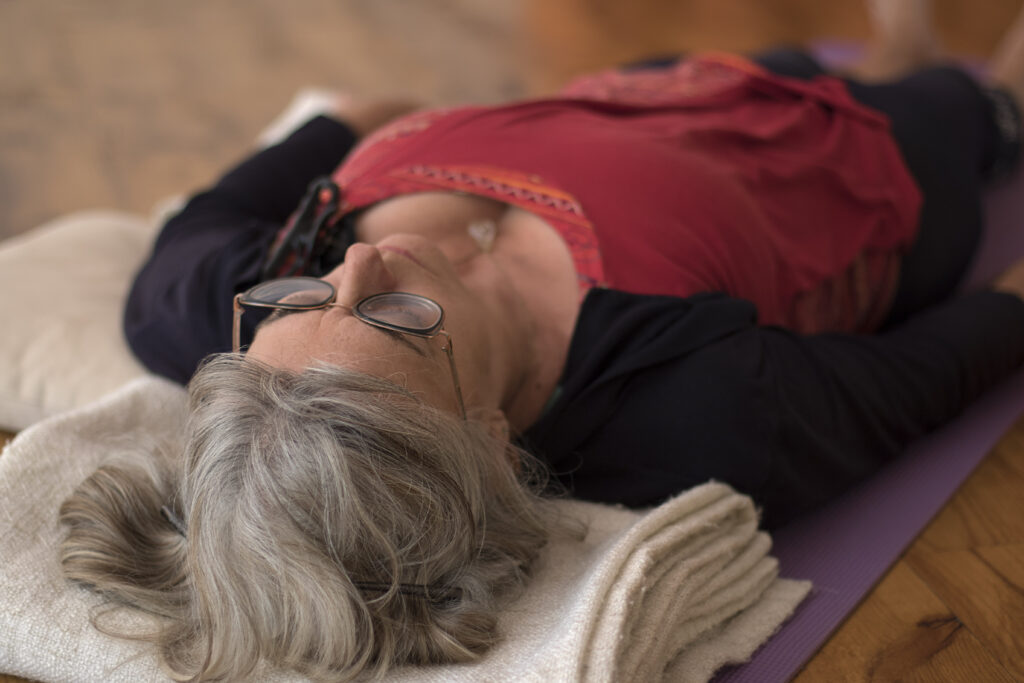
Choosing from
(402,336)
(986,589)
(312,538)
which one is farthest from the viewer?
(986,589)

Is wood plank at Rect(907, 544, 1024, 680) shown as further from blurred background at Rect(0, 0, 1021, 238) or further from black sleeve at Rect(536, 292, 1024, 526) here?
blurred background at Rect(0, 0, 1021, 238)

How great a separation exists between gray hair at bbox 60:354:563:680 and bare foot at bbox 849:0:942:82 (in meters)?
1.90

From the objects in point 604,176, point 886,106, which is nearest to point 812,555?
point 604,176

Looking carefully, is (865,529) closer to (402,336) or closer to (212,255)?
(402,336)

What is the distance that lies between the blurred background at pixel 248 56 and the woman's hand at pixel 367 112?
0.78 metres

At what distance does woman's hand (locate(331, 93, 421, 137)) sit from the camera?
192 centimetres

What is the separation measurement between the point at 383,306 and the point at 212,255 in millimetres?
505

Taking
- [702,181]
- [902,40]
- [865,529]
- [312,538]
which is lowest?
[865,529]

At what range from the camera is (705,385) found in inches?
45.5

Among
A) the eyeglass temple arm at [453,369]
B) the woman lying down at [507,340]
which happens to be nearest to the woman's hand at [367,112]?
the woman lying down at [507,340]

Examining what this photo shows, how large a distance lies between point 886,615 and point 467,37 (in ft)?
9.24

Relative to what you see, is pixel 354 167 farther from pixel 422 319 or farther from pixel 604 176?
pixel 422 319

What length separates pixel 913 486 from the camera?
1.36 metres

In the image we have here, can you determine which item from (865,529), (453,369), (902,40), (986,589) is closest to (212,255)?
(453,369)
